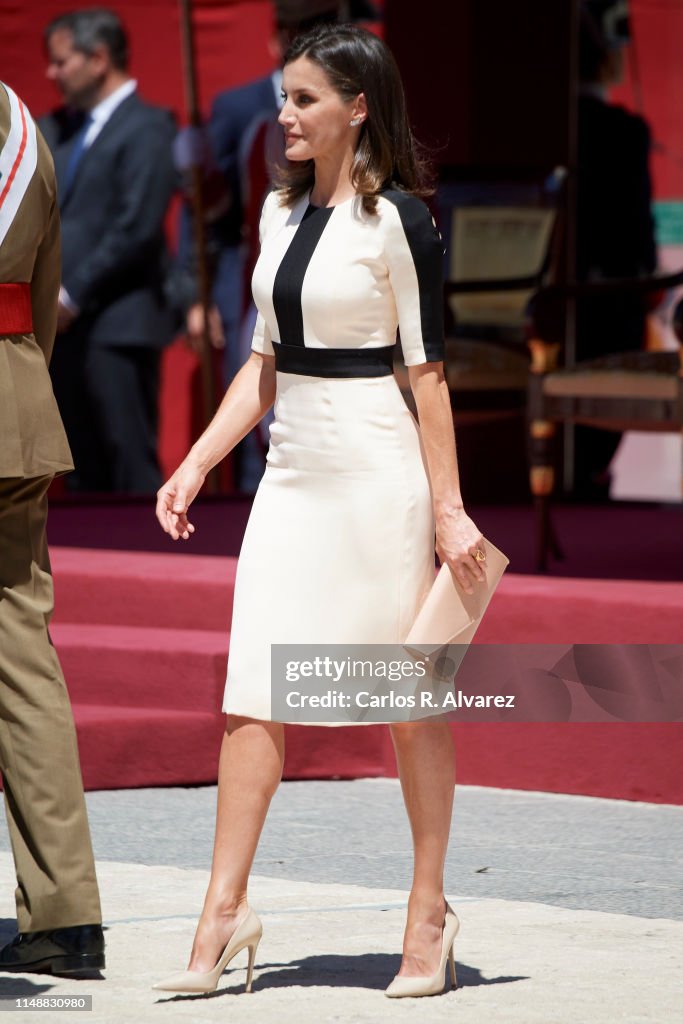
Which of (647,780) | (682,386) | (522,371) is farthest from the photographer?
(522,371)

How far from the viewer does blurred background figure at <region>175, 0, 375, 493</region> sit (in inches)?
346

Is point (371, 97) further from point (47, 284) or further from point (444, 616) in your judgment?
point (444, 616)

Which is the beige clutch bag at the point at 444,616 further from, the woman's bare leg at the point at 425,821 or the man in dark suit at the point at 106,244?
the man in dark suit at the point at 106,244

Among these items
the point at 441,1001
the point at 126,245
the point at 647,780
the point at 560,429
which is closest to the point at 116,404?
the point at 126,245

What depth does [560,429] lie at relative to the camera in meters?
8.67

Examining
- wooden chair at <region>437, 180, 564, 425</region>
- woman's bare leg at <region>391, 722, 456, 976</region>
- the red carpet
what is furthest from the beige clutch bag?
wooden chair at <region>437, 180, 564, 425</region>

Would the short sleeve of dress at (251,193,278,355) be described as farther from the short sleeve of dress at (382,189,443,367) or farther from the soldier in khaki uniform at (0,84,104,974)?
the soldier in khaki uniform at (0,84,104,974)

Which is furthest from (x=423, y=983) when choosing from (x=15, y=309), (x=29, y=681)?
(x=15, y=309)

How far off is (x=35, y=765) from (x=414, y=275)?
38.0 inches

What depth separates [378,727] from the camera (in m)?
5.43

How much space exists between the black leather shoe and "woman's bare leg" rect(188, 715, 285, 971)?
0.18 meters

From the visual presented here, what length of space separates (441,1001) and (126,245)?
5777 millimetres

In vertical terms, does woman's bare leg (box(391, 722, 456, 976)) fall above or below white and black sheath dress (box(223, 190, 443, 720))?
below

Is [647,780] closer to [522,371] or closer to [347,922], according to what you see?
[347,922]
